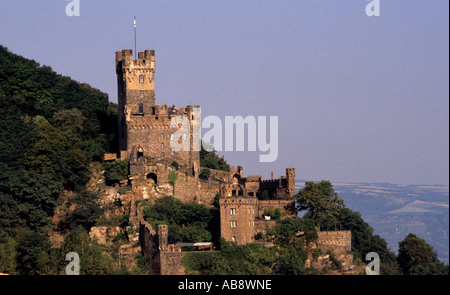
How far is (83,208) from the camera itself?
88.6 m

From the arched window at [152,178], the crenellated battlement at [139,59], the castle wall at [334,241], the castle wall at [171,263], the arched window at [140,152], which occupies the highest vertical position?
the crenellated battlement at [139,59]

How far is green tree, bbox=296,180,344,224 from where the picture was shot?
89562 mm

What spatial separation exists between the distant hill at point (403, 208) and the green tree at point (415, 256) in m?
16.0

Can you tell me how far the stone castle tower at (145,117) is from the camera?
307ft

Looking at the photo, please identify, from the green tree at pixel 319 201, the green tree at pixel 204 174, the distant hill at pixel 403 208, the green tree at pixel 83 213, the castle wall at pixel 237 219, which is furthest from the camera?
the distant hill at pixel 403 208

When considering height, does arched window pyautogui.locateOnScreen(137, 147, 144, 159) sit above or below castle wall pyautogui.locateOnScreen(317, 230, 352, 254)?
above

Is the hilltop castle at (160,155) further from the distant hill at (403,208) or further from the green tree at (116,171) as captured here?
A: the distant hill at (403,208)

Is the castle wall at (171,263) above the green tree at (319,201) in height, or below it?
below

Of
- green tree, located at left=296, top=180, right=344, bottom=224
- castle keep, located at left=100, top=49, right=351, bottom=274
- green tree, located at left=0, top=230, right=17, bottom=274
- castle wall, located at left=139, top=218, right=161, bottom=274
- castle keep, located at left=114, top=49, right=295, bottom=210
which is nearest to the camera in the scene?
green tree, located at left=0, top=230, right=17, bottom=274

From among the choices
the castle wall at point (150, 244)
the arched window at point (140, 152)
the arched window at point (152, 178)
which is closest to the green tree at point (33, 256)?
the castle wall at point (150, 244)

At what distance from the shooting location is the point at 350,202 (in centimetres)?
15062

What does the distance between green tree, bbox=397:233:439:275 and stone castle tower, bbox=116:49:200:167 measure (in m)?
A: 23.9

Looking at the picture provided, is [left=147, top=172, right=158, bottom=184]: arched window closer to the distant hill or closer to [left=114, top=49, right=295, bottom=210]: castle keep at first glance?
[left=114, top=49, right=295, bottom=210]: castle keep

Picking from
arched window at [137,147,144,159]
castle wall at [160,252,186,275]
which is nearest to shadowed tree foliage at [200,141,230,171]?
arched window at [137,147,144,159]
